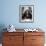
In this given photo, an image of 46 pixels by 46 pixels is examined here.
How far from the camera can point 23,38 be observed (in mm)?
3764

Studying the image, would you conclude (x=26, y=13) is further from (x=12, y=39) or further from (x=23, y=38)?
(x=12, y=39)

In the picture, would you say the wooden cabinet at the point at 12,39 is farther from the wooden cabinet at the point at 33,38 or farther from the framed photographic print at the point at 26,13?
the framed photographic print at the point at 26,13

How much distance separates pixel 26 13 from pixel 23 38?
35.2 inches

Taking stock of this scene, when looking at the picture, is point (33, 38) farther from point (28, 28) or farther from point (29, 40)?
point (28, 28)

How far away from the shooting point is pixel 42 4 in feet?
13.9

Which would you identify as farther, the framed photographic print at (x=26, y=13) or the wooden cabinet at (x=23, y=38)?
the framed photographic print at (x=26, y=13)

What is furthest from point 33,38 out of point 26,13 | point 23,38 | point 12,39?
point 26,13

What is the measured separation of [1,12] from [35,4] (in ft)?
3.70

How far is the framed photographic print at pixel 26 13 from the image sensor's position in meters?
4.21

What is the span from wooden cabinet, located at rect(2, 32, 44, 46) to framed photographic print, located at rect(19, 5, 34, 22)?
0.64 m

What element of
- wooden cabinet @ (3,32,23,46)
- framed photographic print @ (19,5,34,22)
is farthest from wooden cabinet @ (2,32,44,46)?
framed photographic print @ (19,5,34,22)

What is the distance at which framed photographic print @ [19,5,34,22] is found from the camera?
421 cm

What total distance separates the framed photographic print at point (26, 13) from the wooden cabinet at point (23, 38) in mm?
644

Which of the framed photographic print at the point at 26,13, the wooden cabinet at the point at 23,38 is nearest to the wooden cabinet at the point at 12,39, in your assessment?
the wooden cabinet at the point at 23,38
